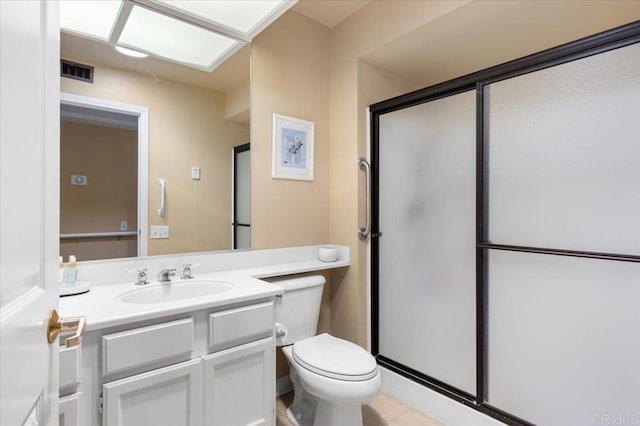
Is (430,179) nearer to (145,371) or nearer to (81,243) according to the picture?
(145,371)

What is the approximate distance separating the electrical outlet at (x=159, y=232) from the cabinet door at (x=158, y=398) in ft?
2.39

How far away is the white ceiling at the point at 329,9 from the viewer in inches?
83.8

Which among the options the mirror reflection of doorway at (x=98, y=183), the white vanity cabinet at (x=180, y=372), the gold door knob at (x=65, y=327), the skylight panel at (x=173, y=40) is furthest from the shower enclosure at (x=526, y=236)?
the gold door knob at (x=65, y=327)

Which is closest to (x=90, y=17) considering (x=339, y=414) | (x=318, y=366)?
(x=318, y=366)

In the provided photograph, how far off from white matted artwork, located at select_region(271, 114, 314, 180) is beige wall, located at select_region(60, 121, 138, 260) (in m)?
0.82

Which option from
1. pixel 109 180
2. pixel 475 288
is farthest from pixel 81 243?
pixel 475 288

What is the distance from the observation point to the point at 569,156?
1.38 metres

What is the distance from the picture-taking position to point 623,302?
4.11 feet

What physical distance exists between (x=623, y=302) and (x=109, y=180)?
231 centimetres

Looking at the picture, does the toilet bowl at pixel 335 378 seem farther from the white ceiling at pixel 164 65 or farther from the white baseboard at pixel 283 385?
the white ceiling at pixel 164 65

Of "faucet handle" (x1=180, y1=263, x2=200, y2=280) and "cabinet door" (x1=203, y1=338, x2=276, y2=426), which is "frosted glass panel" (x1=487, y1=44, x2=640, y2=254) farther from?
"faucet handle" (x1=180, y1=263, x2=200, y2=280)

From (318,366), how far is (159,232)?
1085 mm

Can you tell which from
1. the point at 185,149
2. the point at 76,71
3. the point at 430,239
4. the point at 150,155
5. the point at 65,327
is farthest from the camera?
the point at 430,239

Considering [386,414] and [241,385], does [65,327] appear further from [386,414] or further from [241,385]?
[386,414]
